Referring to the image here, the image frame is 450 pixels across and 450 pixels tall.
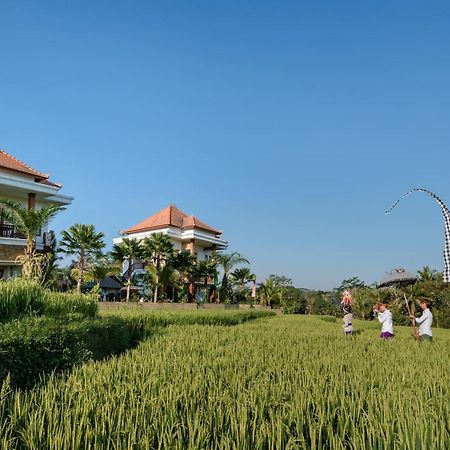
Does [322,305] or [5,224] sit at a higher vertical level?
[5,224]

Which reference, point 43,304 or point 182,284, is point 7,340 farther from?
point 182,284

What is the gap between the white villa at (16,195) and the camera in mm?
19609

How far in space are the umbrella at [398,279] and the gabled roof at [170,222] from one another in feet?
78.7

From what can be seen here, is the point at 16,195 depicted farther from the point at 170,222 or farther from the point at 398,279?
the point at 398,279

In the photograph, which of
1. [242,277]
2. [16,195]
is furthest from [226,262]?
[16,195]

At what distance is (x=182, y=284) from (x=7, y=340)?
84.2 feet

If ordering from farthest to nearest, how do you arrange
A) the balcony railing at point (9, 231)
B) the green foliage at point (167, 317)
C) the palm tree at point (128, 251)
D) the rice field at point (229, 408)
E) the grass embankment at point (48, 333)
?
the palm tree at point (128, 251)
the balcony railing at point (9, 231)
the green foliage at point (167, 317)
the grass embankment at point (48, 333)
the rice field at point (229, 408)

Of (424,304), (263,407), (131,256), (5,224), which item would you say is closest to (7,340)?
(263,407)

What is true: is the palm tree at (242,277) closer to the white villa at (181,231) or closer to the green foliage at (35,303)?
the white villa at (181,231)

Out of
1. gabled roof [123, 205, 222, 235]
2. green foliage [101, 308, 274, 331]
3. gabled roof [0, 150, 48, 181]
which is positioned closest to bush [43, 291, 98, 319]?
green foliage [101, 308, 274, 331]

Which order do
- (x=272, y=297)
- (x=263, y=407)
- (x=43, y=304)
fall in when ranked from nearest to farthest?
(x=263, y=407)
(x=43, y=304)
(x=272, y=297)

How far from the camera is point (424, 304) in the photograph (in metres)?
8.73

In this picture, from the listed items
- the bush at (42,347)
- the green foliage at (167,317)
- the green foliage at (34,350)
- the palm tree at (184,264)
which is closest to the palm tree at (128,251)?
the palm tree at (184,264)

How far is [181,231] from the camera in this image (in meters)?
35.1
